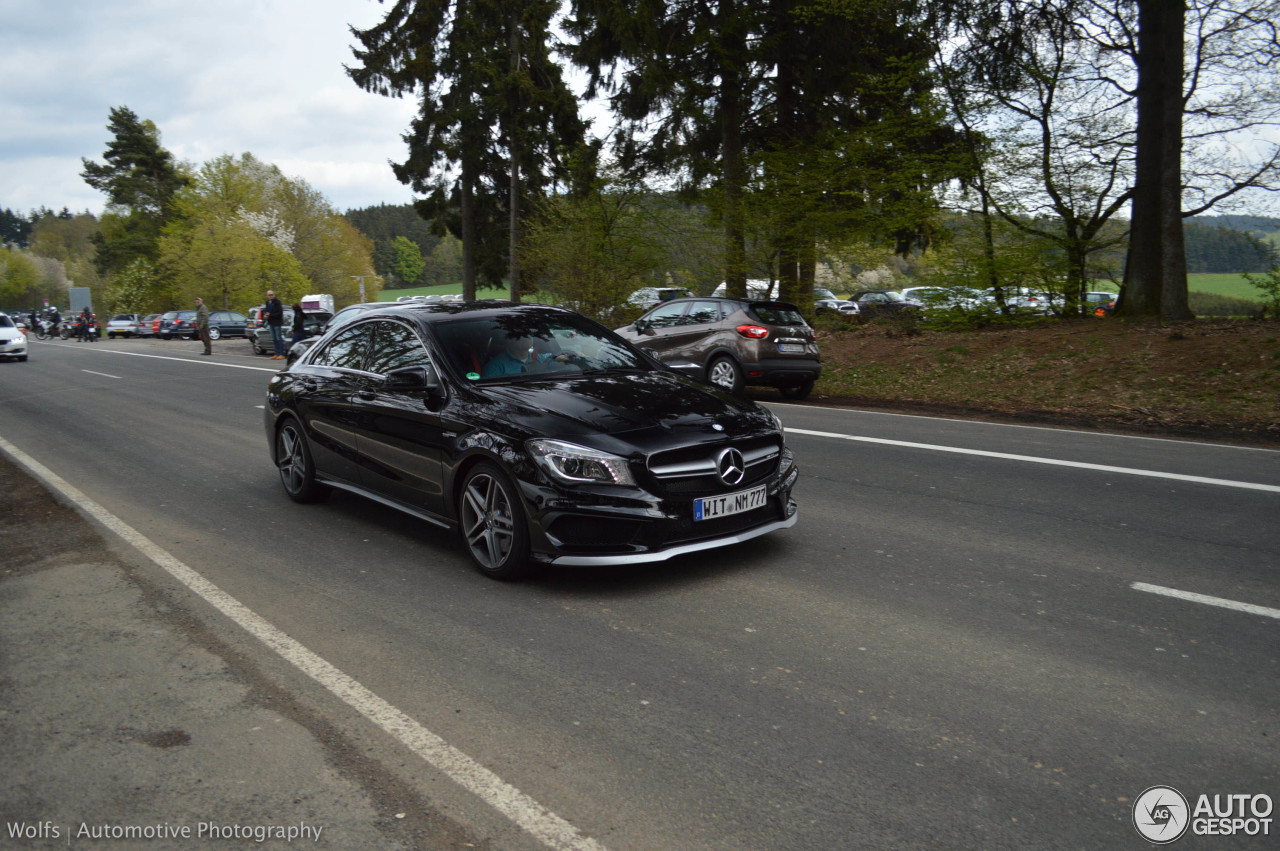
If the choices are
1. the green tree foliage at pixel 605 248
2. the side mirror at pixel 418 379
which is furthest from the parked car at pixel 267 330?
the side mirror at pixel 418 379

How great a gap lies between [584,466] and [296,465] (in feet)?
12.0

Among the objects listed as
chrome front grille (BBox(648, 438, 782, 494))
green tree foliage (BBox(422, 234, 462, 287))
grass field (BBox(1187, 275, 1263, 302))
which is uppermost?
green tree foliage (BBox(422, 234, 462, 287))

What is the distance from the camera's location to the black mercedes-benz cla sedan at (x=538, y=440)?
4.98 m

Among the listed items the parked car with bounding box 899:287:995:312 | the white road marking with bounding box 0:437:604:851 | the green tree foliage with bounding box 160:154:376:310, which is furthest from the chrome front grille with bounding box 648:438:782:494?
the green tree foliage with bounding box 160:154:376:310

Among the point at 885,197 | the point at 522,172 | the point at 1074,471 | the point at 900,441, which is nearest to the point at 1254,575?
the point at 1074,471

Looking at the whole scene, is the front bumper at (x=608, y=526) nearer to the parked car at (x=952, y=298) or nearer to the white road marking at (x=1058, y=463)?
the white road marking at (x=1058, y=463)

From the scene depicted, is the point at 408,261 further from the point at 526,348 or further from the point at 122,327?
the point at 526,348

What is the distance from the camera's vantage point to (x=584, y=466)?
496 centimetres

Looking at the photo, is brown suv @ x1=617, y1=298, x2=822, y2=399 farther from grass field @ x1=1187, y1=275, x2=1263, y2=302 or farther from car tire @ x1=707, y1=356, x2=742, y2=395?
grass field @ x1=1187, y1=275, x2=1263, y2=302

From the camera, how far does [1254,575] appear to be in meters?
5.29

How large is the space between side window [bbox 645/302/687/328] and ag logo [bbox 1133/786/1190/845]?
1355 cm

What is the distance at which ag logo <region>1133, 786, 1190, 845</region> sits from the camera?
9.28ft

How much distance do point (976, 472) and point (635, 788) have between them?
6.12m

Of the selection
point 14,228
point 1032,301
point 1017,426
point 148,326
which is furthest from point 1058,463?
point 14,228
